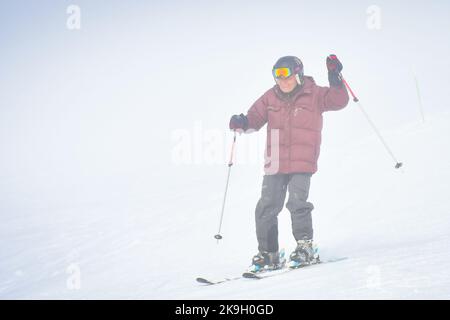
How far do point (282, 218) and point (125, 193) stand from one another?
11.4 meters

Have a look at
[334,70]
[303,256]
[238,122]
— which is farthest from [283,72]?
[303,256]

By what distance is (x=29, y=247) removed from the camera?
12.2 m

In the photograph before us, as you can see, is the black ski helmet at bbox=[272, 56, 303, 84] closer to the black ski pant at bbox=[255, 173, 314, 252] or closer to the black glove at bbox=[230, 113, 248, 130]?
the black glove at bbox=[230, 113, 248, 130]

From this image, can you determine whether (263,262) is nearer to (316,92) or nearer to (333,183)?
(316,92)

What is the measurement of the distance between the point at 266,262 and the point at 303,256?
0.42m

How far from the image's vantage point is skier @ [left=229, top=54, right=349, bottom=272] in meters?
5.18

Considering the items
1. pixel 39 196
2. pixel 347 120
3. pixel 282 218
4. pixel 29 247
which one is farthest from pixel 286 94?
pixel 39 196

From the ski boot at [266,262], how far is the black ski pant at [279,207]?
0.17 ft

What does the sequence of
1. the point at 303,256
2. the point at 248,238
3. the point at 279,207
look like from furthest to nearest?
the point at 248,238 < the point at 279,207 < the point at 303,256

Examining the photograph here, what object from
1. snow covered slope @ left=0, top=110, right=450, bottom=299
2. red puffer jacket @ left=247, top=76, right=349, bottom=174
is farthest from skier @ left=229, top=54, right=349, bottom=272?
snow covered slope @ left=0, top=110, right=450, bottom=299

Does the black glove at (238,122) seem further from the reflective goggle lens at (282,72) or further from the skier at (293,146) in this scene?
the reflective goggle lens at (282,72)

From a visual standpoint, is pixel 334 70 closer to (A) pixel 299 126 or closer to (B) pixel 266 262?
(A) pixel 299 126

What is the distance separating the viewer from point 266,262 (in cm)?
530

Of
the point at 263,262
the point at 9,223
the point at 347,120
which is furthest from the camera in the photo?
the point at 347,120
